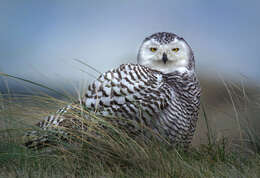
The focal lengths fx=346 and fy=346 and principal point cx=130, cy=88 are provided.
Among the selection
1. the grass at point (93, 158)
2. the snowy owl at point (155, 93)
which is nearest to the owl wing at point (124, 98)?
the snowy owl at point (155, 93)

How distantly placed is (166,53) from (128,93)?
78 centimetres

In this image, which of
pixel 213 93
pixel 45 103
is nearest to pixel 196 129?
pixel 45 103

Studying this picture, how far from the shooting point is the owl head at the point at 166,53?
3.64 m

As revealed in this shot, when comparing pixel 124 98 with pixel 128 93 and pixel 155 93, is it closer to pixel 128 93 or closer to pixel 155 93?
pixel 128 93

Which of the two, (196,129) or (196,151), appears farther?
(196,129)

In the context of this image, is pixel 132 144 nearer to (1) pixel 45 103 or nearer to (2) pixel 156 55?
(1) pixel 45 103

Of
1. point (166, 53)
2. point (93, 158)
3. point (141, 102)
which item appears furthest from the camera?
point (166, 53)

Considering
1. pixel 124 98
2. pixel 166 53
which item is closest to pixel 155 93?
pixel 124 98

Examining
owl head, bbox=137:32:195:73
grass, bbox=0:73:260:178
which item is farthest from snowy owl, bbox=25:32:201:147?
grass, bbox=0:73:260:178

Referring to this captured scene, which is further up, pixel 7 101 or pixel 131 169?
pixel 7 101

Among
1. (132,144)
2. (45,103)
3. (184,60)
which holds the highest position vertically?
(184,60)

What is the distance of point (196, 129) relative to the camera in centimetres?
359

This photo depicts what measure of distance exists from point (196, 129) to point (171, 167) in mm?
1237

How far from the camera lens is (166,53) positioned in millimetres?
3643
